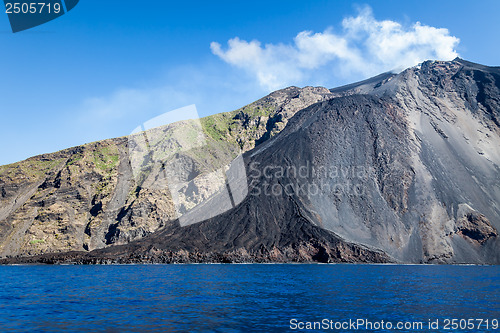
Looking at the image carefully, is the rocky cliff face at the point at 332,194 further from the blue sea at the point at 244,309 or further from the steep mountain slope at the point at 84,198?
the blue sea at the point at 244,309

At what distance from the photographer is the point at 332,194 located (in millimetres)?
122250

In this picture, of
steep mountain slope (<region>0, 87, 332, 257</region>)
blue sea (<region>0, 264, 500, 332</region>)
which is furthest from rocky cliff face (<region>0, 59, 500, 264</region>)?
blue sea (<region>0, 264, 500, 332</region>)

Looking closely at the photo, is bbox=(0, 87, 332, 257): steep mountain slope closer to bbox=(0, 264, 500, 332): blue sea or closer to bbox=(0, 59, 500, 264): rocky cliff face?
bbox=(0, 59, 500, 264): rocky cliff face

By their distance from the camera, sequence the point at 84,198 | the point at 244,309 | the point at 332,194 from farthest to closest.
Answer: the point at 84,198 → the point at 332,194 → the point at 244,309

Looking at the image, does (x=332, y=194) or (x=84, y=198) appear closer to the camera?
(x=332, y=194)

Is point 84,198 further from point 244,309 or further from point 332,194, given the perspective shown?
point 244,309

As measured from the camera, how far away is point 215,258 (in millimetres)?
109000

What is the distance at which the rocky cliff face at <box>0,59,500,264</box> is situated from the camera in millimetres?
108938

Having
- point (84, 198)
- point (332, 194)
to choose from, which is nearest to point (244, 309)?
point (332, 194)

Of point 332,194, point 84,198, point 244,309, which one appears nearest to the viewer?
point 244,309

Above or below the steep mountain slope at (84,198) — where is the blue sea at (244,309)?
below

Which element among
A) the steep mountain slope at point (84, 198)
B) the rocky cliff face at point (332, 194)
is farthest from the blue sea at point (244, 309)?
the steep mountain slope at point (84, 198)

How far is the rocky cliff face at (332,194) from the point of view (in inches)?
4289

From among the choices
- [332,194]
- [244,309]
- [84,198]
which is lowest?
[244,309]
